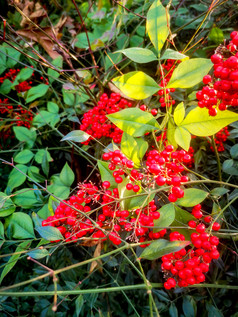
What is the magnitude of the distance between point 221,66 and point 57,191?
2.86 ft

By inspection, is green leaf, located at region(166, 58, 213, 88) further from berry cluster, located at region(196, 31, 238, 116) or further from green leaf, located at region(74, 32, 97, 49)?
green leaf, located at region(74, 32, 97, 49)

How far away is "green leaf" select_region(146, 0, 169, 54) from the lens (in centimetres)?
85

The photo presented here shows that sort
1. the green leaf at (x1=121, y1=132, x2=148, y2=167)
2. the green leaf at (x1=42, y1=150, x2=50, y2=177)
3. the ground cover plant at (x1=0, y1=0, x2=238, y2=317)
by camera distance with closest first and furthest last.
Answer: the ground cover plant at (x1=0, y1=0, x2=238, y2=317), the green leaf at (x1=121, y1=132, x2=148, y2=167), the green leaf at (x1=42, y1=150, x2=50, y2=177)

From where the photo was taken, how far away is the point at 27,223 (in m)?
1.09

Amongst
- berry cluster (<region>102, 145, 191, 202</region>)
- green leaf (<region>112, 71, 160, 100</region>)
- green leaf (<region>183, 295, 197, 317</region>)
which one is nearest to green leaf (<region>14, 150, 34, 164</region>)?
berry cluster (<region>102, 145, 191, 202</region>)

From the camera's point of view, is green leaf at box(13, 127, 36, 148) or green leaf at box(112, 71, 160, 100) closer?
green leaf at box(112, 71, 160, 100)

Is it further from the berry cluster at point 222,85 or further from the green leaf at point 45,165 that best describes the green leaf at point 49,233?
the berry cluster at point 222,85

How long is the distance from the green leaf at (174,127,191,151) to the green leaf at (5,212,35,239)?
710 mm

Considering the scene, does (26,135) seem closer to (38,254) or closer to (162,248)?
(38,254)

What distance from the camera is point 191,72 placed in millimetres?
821

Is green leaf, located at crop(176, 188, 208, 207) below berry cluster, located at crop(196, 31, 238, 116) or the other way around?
below

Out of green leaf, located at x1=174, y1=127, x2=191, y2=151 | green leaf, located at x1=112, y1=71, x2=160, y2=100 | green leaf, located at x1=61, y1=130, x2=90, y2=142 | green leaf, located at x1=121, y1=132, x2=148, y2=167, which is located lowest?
green leaf, located at x1=121, y1=132, x2=148, y2=167

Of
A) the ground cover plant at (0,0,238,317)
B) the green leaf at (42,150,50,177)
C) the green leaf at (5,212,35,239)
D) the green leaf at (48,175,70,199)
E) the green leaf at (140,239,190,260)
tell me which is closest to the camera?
the green leaf at (140,239,190,260)

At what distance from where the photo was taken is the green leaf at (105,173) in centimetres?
99
